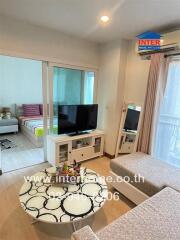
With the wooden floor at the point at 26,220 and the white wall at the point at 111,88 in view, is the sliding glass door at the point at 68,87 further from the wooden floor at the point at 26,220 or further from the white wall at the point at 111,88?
the wooden floor at the point at 26,220

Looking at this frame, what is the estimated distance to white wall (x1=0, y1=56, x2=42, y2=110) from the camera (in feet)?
16.2

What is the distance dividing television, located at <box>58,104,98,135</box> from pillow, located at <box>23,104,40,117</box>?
2473mm

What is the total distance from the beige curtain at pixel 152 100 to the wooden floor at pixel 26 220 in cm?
103

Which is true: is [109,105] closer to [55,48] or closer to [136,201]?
[55,48]

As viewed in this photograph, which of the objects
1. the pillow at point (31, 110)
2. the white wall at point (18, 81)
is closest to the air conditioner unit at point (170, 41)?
the white wall at point (18, 81)

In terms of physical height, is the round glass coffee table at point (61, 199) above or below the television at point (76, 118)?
below

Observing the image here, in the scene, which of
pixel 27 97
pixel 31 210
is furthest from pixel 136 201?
pixel 27 97

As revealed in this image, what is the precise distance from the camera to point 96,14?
217cm

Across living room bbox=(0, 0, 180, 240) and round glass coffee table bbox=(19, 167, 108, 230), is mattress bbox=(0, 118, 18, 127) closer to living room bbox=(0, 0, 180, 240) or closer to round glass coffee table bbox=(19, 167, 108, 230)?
living room bbox=(0, 0, 180, 240)

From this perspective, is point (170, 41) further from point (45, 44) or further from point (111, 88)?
point (45, 44)

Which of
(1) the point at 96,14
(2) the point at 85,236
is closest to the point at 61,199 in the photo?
(2) the point at 85,236

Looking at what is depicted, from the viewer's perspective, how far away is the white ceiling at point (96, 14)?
6.23 feet

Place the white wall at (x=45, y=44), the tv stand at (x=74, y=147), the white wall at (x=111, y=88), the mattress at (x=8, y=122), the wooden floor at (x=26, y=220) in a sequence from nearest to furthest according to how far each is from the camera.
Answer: the wooden floor at (x=26, y=220) → the white wall at (x=45, y=44) → the tv stand at (x=74, y=147) → the white wall at (x=111, y=88) → the mattress at (x=8, y=122)

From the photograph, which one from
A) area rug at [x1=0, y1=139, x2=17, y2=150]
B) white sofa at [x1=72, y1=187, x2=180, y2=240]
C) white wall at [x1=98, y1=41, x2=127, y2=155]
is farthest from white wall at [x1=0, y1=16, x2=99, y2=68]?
white sofa at [x1=72, y1=187, x2=180, y2=240]
